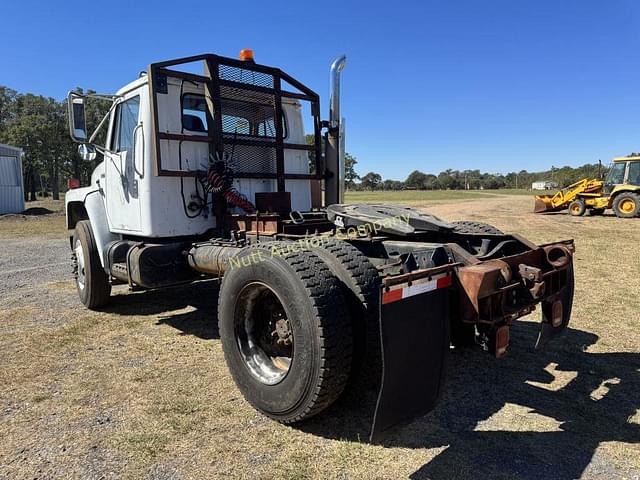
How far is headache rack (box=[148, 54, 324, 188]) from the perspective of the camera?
4.85m

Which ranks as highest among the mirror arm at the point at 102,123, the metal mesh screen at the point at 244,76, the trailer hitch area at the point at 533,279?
the metal mesh screen at the point at 244,76

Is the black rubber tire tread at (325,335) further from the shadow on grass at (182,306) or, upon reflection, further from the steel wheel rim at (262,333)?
the shadow on grass at (182,306)

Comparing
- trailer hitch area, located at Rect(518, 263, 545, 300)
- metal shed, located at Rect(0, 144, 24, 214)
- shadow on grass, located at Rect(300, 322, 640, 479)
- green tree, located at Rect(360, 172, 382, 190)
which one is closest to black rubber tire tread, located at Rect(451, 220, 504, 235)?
trailer hitch area, located at Rect(518, 263, 545, 300)

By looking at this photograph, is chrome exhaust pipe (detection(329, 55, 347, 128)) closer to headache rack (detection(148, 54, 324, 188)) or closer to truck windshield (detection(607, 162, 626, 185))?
headache rack (detection(148, 54, 324, 188))

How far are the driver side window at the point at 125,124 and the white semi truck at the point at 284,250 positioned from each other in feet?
0.10

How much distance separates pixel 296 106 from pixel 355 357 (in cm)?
394

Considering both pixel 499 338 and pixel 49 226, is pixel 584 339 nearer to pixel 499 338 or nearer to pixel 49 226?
pixel 499 338

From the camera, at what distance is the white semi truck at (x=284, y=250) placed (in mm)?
2795

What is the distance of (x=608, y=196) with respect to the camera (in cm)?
2156

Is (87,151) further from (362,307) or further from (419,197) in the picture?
(419,197)

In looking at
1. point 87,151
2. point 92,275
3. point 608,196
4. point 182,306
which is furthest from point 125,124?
point 608,196

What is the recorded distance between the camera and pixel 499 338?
297 centimetres

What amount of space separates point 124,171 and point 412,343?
4.14 metres

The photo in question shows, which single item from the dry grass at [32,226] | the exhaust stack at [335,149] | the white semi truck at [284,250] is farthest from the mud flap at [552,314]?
the dry grass at [32,226]
